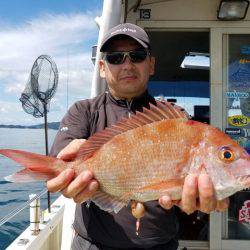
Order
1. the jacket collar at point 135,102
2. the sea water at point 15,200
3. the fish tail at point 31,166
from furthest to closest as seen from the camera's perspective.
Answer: the sea water at point 15,200, the jacket collar at point 135,102, the fish tail at point 31,166

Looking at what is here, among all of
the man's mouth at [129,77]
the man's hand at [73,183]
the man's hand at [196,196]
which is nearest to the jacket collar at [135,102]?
the man's mouth at [129,77]

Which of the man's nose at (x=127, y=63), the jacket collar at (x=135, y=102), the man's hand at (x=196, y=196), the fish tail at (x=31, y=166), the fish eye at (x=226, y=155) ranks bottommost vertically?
the man's hand at (x=196, y=196)

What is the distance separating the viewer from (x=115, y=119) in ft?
8.59

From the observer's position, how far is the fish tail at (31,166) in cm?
193

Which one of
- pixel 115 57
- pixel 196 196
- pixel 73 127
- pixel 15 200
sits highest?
pixel 115 57

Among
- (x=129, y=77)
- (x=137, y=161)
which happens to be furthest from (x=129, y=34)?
(x=137, y=161)

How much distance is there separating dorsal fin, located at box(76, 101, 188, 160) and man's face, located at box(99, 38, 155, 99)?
47cm

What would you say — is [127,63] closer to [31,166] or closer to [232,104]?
[31,166]

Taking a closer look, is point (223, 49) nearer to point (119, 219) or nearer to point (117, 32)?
point (117, 32)

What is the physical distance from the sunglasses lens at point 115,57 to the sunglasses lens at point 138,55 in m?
0.06

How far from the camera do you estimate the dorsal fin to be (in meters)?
2.13

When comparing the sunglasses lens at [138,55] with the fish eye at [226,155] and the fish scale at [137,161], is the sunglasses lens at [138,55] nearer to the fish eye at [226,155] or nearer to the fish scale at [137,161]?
the fish scale at [137,161]

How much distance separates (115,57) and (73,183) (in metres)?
0.87

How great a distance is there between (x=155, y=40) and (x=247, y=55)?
6.37 feet
